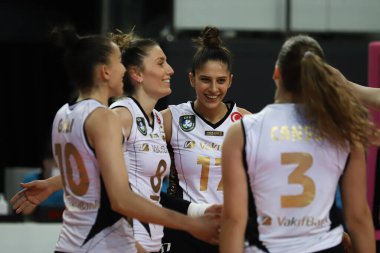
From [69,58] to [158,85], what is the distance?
0.83 m

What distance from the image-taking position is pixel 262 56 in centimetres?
787

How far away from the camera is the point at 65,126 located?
10.0ft

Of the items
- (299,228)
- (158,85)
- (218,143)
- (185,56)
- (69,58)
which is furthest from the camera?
(185,56)

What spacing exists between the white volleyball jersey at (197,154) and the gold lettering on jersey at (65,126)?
1.21m

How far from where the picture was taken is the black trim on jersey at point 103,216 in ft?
9.95

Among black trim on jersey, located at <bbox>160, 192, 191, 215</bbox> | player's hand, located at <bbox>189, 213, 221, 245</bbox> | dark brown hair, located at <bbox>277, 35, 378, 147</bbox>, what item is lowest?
black trim on jersey, located at <bbox>160, 192, 191, 215</bbox>

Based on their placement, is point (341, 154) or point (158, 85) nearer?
point (341, 154)

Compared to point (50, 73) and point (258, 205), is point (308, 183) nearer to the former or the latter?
point (258, 205)

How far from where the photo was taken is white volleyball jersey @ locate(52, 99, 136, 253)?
3004 mm

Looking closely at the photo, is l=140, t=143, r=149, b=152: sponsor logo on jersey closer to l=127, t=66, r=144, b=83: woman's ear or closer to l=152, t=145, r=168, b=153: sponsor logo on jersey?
l=152, t=145, r=168, b=153: sponsor logo on jersey

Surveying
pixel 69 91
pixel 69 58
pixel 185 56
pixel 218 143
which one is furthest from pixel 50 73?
pixel 69 58

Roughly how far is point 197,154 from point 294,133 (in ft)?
4.41

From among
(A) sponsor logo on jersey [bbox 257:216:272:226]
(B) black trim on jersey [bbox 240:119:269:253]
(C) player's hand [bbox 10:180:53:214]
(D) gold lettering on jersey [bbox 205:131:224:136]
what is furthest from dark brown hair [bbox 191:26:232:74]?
(A) sponsor logo on jersey [bbox 257:216:272:226]

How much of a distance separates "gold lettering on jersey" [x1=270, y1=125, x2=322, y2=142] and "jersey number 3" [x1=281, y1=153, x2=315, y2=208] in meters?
0.06
